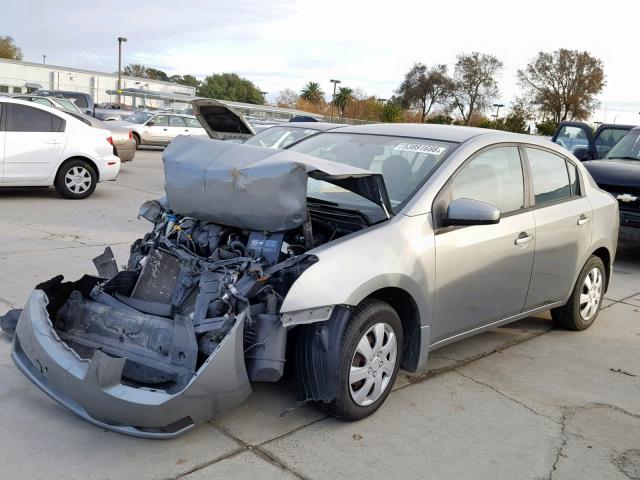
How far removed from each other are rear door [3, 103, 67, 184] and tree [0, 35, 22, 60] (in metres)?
82.4

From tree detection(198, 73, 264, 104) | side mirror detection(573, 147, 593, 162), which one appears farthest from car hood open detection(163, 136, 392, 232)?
tree detection(198, 73, 264, 104)

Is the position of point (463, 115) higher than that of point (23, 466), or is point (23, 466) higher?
point (463, 115)

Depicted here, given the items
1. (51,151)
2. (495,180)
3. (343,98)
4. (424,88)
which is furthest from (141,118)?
(343,98)

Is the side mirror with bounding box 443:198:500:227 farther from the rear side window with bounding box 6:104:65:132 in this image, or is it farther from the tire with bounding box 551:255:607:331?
the rear side window with bounding box 6:104:65:132

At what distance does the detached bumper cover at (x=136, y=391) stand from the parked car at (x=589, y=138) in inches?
366

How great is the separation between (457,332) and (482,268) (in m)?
0.45

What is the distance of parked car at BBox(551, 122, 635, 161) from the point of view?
36.7 ft

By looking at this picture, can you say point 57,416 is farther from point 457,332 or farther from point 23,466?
point 457,332

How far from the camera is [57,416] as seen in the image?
361cm

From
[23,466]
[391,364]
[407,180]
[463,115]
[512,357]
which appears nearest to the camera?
[23,466]

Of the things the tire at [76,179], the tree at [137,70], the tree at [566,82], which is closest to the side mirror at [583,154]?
the tire at [76,179]

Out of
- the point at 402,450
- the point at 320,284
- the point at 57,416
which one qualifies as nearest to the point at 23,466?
the point at 57,416

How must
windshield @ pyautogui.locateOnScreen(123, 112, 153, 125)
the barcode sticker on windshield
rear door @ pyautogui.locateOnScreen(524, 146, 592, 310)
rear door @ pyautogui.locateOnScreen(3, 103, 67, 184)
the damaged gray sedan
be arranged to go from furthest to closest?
windshield @ pyautogui.locateOnScreen(123, 112, 153, 125)
rear door @ pyautogui.locateOnScreen(3, 103, 67, 184)
rear door @ pyautogui.locateOnScreen(524, 146, 592, 310)
the barcode sticker on windshield
the damaged gray sedan

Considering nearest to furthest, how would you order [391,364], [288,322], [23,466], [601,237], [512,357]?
[23,466], [288,322], [391,364], [512,357], [601,237]
